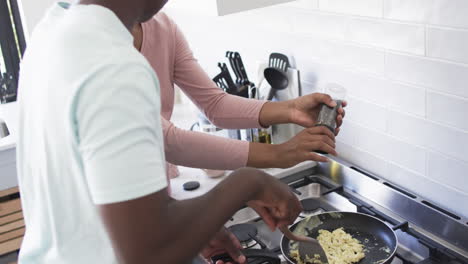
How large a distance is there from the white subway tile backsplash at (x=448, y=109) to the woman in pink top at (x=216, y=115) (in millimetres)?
254

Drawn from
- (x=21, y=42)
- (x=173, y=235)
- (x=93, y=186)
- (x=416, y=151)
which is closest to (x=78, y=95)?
(x=93, y=186)

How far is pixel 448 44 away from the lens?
1332mm

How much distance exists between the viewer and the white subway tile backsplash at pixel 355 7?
1508 mm

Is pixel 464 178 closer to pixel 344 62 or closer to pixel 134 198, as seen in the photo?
pixel 344 62

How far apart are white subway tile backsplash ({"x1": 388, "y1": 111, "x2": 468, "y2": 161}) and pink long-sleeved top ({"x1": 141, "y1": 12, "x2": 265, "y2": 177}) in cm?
39

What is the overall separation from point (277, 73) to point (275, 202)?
1030 mm

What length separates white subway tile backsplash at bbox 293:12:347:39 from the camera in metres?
1.66

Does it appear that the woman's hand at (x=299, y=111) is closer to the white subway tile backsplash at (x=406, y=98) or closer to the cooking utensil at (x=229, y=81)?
the white subway tile backsplash at (x=406, y=98)

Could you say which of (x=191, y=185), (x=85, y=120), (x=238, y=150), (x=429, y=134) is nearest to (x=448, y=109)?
(x=429, y=134)

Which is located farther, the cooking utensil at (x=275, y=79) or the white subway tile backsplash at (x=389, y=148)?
the cooking utensil at (x=275, y=79)

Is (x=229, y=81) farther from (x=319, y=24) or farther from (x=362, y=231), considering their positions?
(x=362, y=231)

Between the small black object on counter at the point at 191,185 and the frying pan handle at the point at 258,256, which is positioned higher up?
the small black object on counter at the point at 191,185

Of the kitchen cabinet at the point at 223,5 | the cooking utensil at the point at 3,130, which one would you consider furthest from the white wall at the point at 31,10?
the kitchen cabinet at the point at 223,5

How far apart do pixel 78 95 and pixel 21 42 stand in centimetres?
250
